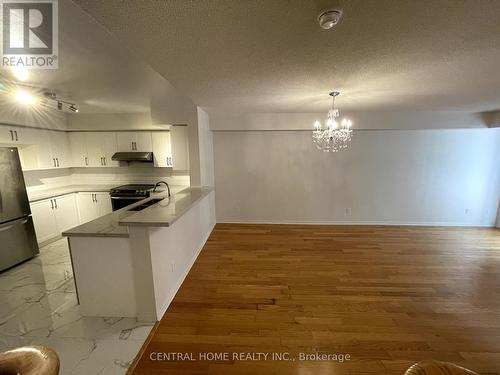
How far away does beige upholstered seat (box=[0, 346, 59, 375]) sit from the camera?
0.51 meters

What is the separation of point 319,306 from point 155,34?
2.74m

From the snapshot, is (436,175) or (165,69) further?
(436,175)

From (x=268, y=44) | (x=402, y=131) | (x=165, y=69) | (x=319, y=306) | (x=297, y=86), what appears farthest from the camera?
(x=402, y=131)

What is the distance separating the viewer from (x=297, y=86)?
2.27m

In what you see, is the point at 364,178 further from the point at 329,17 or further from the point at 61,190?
the point at 61,190

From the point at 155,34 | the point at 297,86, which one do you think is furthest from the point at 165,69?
the point at 297,86

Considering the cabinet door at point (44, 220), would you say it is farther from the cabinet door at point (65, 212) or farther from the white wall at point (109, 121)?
the white wall at point (109, 121)

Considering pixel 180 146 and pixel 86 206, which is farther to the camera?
pixel 86 206

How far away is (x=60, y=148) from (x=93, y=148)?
55cm

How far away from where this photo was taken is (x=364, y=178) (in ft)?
13.5

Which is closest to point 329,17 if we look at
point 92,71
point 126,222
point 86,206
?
point 126,222

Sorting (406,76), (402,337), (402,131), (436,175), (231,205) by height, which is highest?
(406,76)

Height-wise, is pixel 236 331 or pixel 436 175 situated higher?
pixel 436 175

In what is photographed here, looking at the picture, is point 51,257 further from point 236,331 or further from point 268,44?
point 268,44
